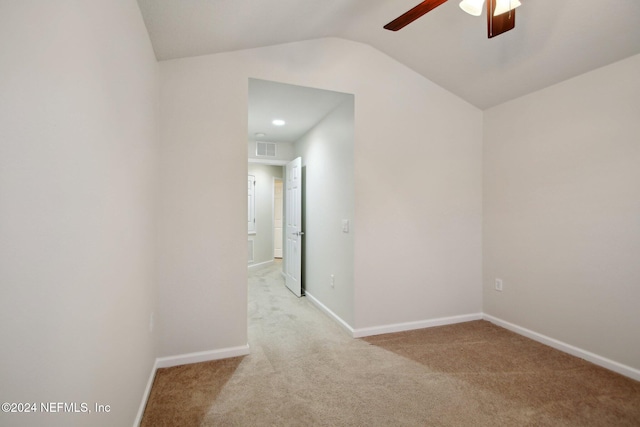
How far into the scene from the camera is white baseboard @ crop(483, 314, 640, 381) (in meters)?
2.28

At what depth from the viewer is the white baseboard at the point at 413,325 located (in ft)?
9.91

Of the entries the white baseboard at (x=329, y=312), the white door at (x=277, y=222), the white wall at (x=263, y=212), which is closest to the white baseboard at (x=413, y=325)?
the white baseboard at (x=329, y=312)

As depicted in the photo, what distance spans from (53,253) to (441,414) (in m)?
2.08

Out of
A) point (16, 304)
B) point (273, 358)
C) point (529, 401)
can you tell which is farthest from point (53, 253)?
point (529, 401)

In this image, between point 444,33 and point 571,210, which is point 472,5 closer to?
point 444,33

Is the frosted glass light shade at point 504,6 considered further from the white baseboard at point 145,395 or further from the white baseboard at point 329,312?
the white baseboard at point 145,395

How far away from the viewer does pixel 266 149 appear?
4887 millimetres

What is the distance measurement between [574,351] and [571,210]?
1.19 meters

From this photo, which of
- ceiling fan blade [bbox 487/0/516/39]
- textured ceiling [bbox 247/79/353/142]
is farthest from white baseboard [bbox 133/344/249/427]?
ceiling fan blade [bbox 487/0/516/39]

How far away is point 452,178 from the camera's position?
3.39m

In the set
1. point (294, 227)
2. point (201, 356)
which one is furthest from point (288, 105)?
point (201, 356)

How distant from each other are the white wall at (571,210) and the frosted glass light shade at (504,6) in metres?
1.35

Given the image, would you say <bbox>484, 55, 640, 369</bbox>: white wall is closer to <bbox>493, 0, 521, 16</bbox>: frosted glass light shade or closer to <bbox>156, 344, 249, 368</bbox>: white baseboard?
<bbox>493, 0, 521, 16</bbox>: frosted glass light shade

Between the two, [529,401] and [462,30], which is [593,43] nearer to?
[462,30]
